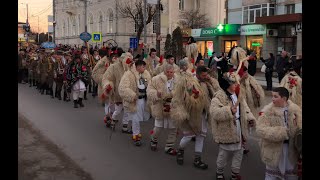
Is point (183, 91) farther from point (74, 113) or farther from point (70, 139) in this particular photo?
point (74, 113)

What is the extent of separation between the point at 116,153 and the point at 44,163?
134 centimetres

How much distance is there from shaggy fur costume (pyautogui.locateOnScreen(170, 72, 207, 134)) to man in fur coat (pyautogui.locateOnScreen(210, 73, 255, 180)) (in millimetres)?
873

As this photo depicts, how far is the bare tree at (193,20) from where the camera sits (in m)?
52.9

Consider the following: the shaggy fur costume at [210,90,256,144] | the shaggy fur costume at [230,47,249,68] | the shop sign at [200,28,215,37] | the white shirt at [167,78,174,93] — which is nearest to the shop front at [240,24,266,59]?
the shop sign at [200,28,215,37]

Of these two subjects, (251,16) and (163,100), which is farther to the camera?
(251,16)

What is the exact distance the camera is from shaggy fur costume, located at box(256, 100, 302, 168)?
4.57 metres

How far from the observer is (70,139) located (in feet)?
27.7

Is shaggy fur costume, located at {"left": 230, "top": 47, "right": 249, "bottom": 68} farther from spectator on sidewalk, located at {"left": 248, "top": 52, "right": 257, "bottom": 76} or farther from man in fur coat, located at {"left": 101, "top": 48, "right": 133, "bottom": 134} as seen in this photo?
man in fur coat, located at {"left": 101, "top": 48, "right": 133, "bottom": 134}

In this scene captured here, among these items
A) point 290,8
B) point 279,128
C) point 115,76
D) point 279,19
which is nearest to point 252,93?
point 279,128

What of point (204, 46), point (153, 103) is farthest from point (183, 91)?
point (204, 46)

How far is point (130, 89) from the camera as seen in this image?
7867 millimetres

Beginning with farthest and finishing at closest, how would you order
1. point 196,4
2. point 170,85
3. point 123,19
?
1. point 196,4
2. point 123,19
3. point 170,85

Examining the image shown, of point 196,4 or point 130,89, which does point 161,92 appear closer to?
point 130,89

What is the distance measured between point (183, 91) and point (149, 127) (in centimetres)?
358
